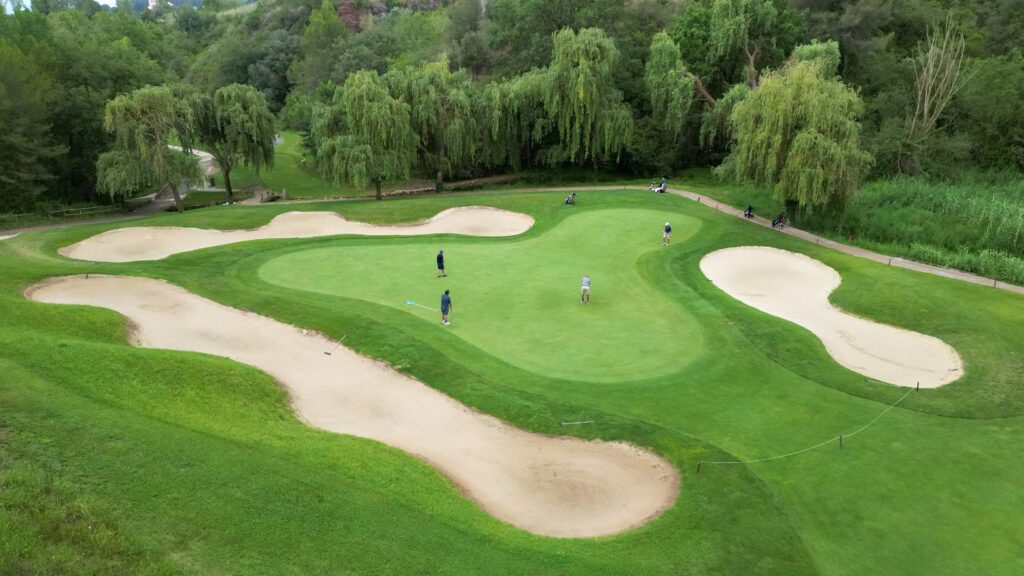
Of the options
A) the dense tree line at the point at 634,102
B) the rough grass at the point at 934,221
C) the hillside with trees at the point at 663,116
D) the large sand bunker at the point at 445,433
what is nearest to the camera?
the large sand bunker at the point at 445,433

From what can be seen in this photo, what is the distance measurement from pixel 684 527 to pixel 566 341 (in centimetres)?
1015

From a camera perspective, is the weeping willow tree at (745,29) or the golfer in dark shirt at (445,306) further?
the weeping willow tree at (745,29)

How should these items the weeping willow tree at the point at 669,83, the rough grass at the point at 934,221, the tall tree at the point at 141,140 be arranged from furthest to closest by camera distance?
the weeping willow tree at the point at 669,83 < the tall tree at the point at 141,140 < the rough grass at the point at 934,221

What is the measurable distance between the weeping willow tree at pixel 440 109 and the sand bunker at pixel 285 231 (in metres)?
11.4

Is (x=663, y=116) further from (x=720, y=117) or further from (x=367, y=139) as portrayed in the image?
(x=367, y=139)

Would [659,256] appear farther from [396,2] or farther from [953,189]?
[396,2]

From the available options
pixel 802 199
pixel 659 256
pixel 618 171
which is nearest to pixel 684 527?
pixel 659 256

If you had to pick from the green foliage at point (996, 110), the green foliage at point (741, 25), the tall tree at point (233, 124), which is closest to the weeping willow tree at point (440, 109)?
the tall tree at point (233, 124)

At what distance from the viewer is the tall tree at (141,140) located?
44281 mm

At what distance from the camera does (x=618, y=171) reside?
60438mm

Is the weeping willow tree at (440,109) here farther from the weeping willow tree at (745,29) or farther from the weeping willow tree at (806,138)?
the weeping willow tree at (806,138)

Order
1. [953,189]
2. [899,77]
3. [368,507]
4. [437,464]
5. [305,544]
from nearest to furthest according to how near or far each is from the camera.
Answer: [305,544]
[368,507]
[437,464]
[953,189]
[899,77]

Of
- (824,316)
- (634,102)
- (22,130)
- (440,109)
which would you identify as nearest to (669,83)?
(634,102)

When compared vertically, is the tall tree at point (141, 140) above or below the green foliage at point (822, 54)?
below
